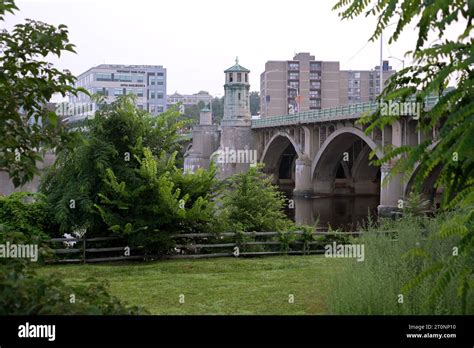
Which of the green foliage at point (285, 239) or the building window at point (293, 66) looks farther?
the building window at point (293, 66)

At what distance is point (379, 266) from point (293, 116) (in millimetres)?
49991

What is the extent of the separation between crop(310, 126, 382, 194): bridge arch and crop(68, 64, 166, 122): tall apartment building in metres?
16.7

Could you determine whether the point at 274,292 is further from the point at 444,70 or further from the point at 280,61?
the point at 280,61

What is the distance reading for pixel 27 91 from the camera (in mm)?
5457

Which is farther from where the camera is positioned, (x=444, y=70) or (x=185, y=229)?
(x=185, y=229)

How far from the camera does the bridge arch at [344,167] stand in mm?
53844

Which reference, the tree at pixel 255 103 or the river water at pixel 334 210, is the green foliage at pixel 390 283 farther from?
the tree at pixel 255 103

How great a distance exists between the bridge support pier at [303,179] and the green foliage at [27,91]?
53.6 meters

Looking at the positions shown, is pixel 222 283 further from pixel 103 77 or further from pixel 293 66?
pixel 293 66

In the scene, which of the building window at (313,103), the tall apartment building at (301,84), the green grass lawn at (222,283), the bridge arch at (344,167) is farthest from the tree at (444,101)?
the building window at (313,103)

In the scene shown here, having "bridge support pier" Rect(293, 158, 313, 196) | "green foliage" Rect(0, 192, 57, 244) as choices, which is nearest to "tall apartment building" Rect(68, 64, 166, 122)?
"bridge support pier" Rect(293, 158, 313, 196)

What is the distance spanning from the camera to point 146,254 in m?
16.7

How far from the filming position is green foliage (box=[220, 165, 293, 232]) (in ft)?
61.4
